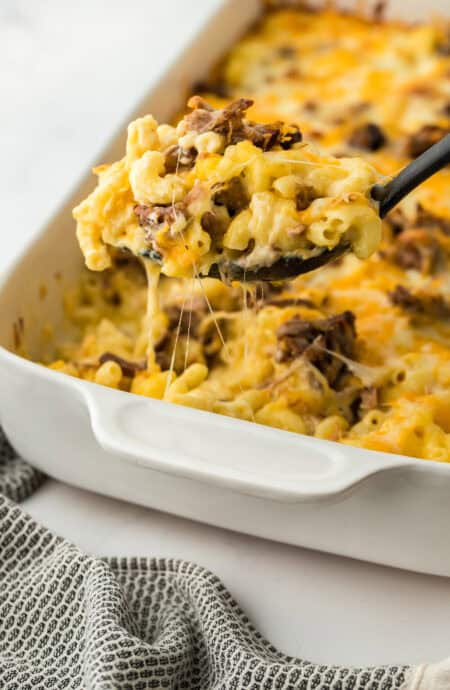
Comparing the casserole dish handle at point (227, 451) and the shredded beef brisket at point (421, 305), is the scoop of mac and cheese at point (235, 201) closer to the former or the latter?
the casserole dish handle at point (227, 451)

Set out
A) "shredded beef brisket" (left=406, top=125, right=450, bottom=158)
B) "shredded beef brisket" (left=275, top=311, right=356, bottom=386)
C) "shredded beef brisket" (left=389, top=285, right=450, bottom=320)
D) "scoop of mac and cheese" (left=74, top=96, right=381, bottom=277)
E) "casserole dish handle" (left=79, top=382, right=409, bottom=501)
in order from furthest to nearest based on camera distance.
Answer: "shredded beef brisket" (left=406, top=125, right=450, bottom=158)
"shredded beef brisket" (left=389, top=285, right=450, bottom=320)
"shredded beef brisket" (left=275, top=311, right=356, bottom=386)
"scoop of mac and cheese" (left=74, top=96, right=381, bottom=277)
"casserole dish handle" (left=79, top=382, right=409, bottom=501)

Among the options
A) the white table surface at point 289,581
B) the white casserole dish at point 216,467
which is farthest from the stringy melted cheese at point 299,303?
the white table surface at point 289,581

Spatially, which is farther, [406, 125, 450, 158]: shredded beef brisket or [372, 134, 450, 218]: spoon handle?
[406, 125, 450, 158]: shredded beef brisket

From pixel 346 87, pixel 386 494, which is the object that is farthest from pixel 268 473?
pixel 346 87

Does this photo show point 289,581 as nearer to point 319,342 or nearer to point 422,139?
point 319,342

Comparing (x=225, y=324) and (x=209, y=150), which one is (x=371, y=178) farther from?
(x=225, y=324)

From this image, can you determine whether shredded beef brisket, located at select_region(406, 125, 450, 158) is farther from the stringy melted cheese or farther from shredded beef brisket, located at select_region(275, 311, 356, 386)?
shredded beef brisket, located at select_region(275, 311, 356, 386)

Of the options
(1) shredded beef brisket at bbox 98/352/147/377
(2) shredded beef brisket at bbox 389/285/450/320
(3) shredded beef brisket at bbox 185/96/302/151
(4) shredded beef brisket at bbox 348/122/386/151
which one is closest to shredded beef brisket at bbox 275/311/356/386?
(2) shredded beef brisket at bbox 389/285/450/320
